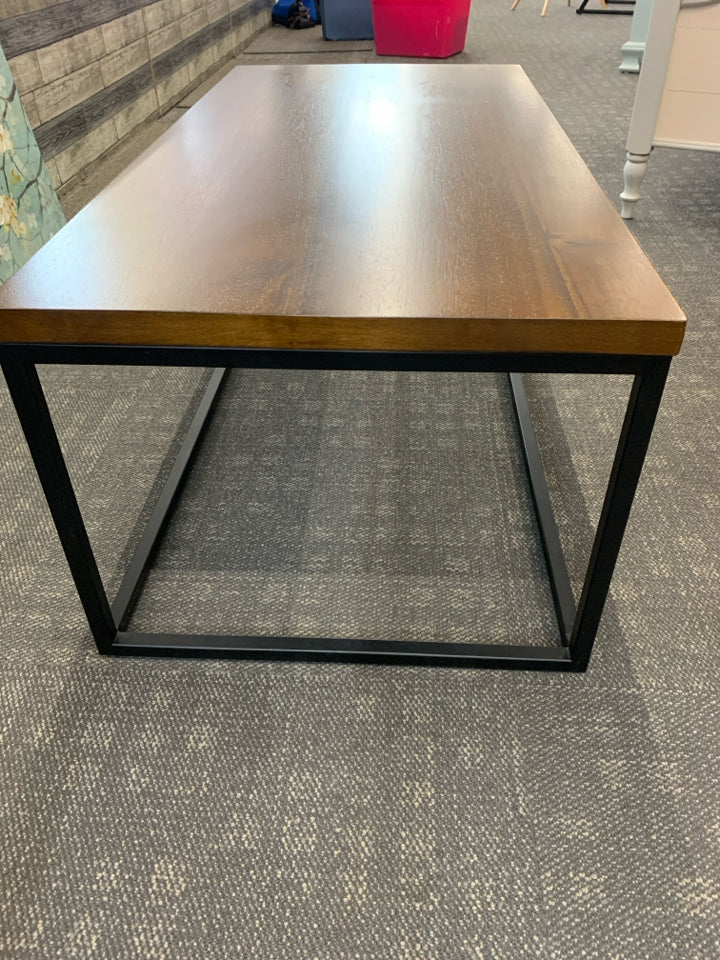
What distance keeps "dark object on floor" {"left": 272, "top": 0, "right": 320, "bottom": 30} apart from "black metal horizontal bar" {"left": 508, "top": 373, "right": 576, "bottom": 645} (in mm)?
4001

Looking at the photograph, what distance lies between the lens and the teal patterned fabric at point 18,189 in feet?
5.21

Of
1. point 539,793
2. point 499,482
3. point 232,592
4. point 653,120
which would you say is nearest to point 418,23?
point 653,120

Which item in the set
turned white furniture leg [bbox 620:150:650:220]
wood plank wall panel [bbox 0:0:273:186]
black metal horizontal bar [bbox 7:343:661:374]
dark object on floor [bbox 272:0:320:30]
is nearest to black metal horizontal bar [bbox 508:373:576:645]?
black metal horizontal bar [bbox 7:343:661:374]

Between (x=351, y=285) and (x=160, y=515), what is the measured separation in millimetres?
518

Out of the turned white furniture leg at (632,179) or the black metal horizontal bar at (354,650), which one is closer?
the black metal horizontal bar at (354,650)

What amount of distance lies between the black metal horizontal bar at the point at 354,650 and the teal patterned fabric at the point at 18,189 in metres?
1.00

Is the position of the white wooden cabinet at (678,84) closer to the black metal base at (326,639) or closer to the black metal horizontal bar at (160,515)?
the black metal base at (326,639)

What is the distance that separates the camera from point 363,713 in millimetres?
835

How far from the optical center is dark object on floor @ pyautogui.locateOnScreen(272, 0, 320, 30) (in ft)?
14.4

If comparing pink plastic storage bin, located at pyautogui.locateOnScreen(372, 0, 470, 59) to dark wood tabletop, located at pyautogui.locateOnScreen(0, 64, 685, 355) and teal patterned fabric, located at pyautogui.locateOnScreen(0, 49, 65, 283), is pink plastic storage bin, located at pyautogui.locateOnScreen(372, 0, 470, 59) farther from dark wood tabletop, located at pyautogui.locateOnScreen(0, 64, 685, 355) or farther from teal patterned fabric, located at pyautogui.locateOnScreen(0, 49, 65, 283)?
dark wood tabletop, located at pyautogui.locateOnScreen(0, 64, 685, 355)

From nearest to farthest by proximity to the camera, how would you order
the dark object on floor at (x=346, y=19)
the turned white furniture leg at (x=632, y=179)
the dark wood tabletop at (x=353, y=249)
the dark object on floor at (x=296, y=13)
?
the dark wood tabletop at (x=353, y=249) → the turned white furniture leg at (x=632, y=179) → the dark object on floor at (x=346, y=19) → the dark object on floor at (x=296, y=13)

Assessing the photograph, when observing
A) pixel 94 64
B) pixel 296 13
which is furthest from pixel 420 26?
pixel 94 64

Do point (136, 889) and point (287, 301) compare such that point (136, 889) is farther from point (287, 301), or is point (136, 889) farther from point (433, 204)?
point (433, 204)

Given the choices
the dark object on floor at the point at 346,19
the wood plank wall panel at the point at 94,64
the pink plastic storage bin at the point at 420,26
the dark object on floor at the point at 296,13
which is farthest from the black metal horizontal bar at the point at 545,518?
the dark object on floor at the point at 296,13
